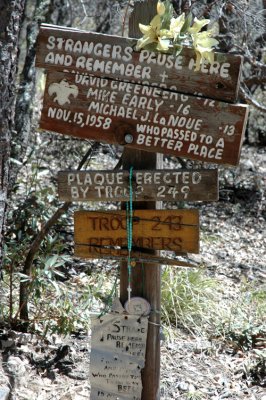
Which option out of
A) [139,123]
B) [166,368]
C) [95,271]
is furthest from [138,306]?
[95,271]

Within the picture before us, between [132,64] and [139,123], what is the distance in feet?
0.97

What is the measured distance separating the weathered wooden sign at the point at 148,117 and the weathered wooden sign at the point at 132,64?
0.14ft

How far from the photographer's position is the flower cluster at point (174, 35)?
3283 mm

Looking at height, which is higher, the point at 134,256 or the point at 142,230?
the point at 142,230

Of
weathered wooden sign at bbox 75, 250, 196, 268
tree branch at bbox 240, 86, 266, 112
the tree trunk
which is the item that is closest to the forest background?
the tree trunk

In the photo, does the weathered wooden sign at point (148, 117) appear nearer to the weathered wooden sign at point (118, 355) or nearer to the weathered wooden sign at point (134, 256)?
the weathered wooden sign at point (134, 256)

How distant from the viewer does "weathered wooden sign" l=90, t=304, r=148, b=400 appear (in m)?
3.73

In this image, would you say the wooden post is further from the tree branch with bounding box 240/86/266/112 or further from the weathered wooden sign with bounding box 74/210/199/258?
the tree branch with bounding box 240/86/266/112

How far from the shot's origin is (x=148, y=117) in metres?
3.44

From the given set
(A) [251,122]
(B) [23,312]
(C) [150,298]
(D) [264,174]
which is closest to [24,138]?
(B) [23,312]

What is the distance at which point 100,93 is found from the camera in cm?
346

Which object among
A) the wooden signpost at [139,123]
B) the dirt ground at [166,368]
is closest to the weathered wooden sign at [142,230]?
the wooden signpost at [139,123]

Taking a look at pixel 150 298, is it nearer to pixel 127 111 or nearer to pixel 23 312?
pixel 127 111

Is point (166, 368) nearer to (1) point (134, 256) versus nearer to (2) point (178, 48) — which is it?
(1) point (134, 256)
